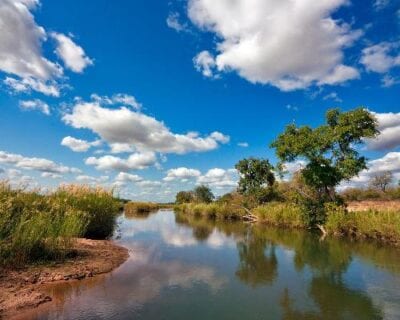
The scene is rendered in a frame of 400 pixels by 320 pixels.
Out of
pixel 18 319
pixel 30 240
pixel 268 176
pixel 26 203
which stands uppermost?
pixel 268 176

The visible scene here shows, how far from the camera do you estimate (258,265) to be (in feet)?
40.8

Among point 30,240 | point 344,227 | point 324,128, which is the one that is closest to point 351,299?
point 30,240

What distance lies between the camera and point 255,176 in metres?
44.0

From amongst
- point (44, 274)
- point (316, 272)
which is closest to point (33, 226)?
point (44, 274)

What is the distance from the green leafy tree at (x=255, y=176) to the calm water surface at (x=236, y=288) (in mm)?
28054

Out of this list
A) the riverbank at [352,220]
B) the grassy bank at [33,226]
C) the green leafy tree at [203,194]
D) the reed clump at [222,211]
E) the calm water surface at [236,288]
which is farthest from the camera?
the green leafy tree at [203,194]

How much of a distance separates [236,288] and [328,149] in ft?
62.6

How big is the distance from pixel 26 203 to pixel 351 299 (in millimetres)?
10038

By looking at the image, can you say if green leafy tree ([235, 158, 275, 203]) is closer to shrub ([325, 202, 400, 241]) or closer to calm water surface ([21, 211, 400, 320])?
shrub ([325, 202, 400, 241])

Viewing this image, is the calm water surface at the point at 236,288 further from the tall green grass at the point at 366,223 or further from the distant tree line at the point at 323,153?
the distant tree line at the point at 323,153

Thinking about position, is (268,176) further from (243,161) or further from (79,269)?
(79,269)

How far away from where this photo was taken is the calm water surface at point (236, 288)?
22.9 ft

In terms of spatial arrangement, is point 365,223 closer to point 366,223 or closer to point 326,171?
point 366,223

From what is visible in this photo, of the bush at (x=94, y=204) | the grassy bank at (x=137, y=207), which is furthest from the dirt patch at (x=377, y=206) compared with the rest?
the grassy bank at (x=137, y=207)
